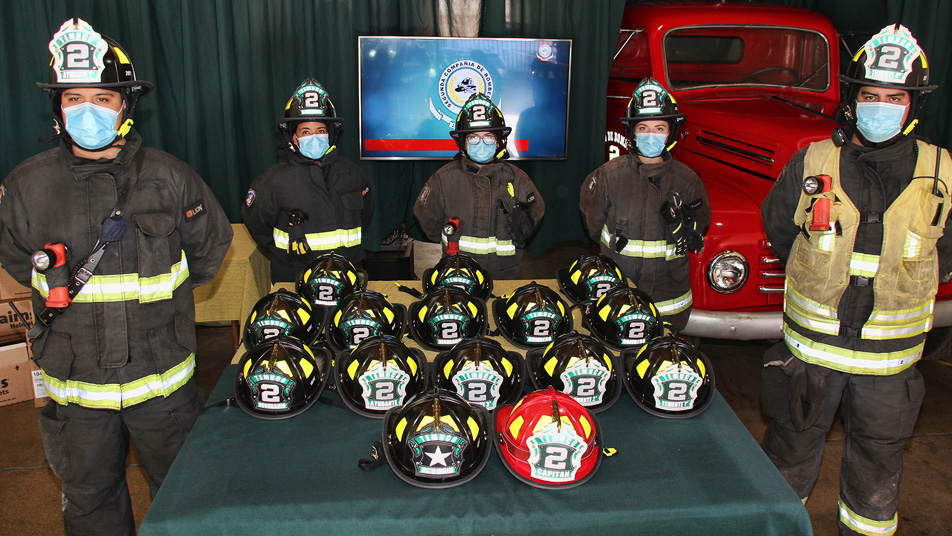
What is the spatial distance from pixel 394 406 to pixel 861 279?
1.98 metres

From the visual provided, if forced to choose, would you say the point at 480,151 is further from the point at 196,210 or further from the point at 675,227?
the point at 196,210

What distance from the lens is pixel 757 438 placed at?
158 inches

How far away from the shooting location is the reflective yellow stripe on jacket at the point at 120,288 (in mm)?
2373

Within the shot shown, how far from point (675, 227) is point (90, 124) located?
112 inches

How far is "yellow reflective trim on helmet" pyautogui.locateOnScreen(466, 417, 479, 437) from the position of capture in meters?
2.13

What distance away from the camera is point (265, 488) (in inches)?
81.1

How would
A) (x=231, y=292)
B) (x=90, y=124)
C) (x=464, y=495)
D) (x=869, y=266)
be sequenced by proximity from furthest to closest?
(x=231, y=292) < (x=869, y=266) < (x=90, y=124) < (x=464, y=495)

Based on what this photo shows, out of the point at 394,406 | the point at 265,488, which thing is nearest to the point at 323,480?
the point at 265,488

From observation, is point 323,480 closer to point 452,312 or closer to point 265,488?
point 265,488

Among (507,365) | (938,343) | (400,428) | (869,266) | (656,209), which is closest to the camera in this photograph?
(400,428)

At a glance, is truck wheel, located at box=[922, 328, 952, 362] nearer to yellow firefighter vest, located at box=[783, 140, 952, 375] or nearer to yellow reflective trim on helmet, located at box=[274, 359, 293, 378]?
yellow firefighter vest, located at box=[783, 140, 952, 375]

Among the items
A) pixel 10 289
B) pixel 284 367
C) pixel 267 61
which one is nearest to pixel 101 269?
pixel 284 367

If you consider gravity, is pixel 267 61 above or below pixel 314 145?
above

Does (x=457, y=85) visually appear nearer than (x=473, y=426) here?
No
